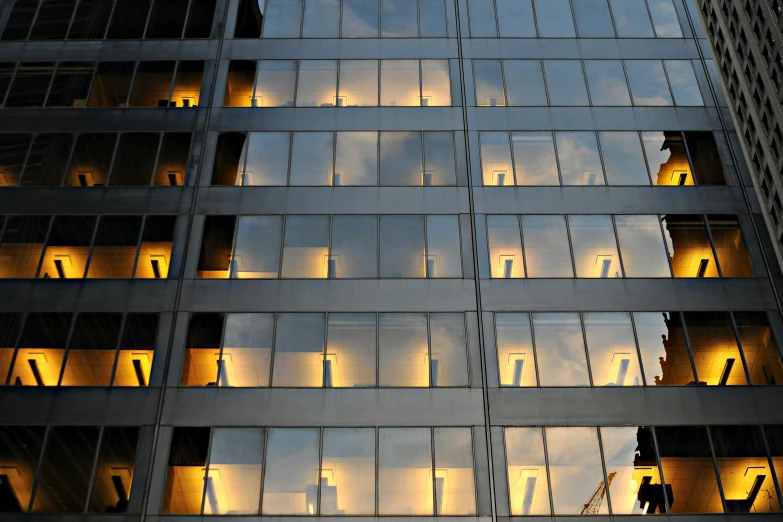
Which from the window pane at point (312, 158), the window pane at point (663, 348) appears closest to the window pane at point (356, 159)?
the window pane at point (312, 158)

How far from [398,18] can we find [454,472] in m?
21.2

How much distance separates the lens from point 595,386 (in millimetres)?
25500

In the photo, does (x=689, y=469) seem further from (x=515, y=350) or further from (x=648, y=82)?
(x=648, y=82)

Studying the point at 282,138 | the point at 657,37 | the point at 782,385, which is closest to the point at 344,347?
the point at 282,138

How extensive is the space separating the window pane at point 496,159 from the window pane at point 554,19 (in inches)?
256

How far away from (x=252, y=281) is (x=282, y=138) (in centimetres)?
704

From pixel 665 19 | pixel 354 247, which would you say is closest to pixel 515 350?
pixel 354 247

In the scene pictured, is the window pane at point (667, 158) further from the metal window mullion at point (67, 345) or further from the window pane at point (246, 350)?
the metal window mullion at point (67, 345)

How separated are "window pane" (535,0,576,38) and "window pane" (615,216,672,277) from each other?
10226 mm

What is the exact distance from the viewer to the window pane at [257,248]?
27.9m

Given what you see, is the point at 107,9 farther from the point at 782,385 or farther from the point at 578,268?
the point at 782,385

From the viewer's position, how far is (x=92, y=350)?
26.3 meters

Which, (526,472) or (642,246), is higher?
(642,246)

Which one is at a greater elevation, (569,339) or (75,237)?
(75,237)
